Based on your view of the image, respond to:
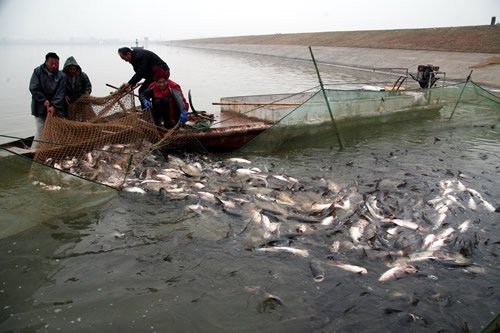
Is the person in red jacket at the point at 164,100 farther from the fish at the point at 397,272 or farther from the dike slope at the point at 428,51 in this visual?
the dike slope at the point at 428,51

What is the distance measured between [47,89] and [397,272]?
7.81m

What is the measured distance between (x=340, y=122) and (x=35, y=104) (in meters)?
7.76

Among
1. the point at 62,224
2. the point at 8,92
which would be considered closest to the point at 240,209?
the point at 62,224

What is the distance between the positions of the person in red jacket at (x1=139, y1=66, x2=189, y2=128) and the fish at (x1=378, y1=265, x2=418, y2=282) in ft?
19.4

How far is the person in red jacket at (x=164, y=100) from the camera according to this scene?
9.34m

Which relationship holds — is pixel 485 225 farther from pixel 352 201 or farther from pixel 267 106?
pixel 267 106

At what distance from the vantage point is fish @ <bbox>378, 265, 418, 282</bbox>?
200 inches

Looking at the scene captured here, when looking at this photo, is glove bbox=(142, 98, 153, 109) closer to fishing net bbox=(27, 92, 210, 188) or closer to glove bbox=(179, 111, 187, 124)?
fishing net bbox=(27, 92, 210, 188)

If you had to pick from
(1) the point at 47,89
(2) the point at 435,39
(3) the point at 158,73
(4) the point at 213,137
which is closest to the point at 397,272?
(4) the point at 213,137

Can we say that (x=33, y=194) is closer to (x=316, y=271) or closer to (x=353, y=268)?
(x=316, y=271)

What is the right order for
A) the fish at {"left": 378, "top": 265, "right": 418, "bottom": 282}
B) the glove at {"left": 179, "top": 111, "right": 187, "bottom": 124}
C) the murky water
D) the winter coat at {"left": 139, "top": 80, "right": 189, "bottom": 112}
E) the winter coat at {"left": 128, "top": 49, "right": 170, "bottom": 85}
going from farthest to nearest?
the winter coat at {"left": 139, "top": 80, "right": 189, "bottom": 112} < the winter coat at {"left": 128, "top": 49, "right": 170, "bottom": 85} < the glove at {"left": 179, "top": 111, "right": 187, "bottom": 124} < the fish at {"left": 378, "top": 265, "right": 418, "bottom": 282} < the murky water

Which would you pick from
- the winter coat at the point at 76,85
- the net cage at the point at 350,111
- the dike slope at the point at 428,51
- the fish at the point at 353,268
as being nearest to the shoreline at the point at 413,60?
the dike slope at the point at 428,51

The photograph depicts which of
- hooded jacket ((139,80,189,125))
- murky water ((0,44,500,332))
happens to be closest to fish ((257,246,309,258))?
murky water ((0,44,500,332))

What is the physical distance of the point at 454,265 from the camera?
17.7 ft
